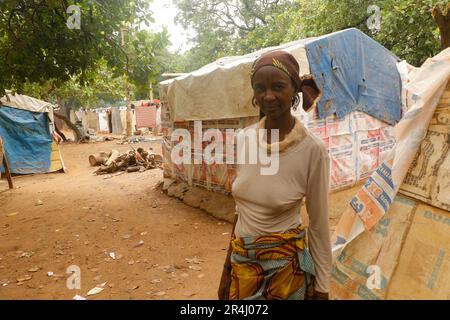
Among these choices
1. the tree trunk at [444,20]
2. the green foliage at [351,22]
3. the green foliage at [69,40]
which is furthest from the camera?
the green foliage at [351,22]

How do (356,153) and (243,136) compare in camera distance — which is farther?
(356,153)

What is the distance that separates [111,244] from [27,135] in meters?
7.35

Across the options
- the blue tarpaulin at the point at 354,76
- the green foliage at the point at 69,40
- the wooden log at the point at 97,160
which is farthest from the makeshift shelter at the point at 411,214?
the wooden log at the point at 97,160

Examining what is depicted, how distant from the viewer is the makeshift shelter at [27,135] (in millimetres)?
9509

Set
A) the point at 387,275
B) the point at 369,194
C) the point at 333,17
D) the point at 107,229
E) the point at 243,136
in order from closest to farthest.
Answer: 1. the point at 243,136
2. the point at 387,275
3. the point at 369,194
4. the point at 107,229
5. the point at 333,17

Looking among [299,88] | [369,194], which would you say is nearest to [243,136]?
[299,88]

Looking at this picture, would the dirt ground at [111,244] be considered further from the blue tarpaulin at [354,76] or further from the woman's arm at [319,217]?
the woman's arm at [319,217]

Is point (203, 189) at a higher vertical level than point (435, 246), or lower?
lower

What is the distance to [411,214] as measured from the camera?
7.30 ft

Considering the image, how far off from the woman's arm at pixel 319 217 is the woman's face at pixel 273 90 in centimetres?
27

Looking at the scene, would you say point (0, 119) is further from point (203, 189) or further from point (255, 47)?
point (255, 47)

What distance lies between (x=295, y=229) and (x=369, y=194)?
126 centimetres

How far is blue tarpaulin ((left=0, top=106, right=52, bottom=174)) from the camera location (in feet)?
31.3

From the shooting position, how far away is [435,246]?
203 cm
